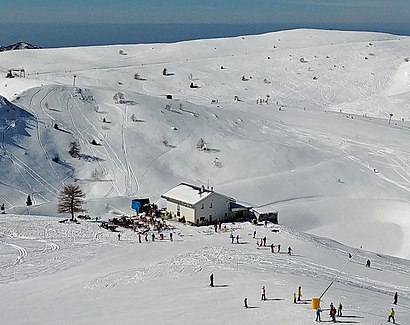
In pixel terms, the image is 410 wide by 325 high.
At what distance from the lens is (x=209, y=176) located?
Result: 56625mm

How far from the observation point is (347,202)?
52.8 m

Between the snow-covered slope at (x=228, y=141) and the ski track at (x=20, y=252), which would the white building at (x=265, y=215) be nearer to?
the snow-covered slope at (x=228, y=141)

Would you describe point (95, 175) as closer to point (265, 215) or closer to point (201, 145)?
point (201, 145)

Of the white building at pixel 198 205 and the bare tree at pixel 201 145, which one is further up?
the bare tree at pixel 201 145

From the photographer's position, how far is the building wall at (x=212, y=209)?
141 ft

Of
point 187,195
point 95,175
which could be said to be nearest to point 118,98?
point 95,175

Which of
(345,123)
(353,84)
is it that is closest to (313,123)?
(345,123)

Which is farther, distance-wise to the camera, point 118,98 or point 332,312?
point 118,98

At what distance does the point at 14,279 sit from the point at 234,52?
92.5m

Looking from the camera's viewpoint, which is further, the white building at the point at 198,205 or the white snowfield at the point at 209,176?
the white building at the point at 198,205

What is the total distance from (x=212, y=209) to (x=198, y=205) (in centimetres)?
134

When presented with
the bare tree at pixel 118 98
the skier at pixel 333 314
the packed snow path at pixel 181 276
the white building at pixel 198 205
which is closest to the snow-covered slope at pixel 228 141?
the bare tree at pixel 118 98

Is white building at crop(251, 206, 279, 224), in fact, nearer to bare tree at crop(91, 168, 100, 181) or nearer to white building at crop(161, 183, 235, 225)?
white building at crop(161, 183, 235, 225)

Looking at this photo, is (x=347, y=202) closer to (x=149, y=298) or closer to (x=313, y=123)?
(x=313, y=123)
